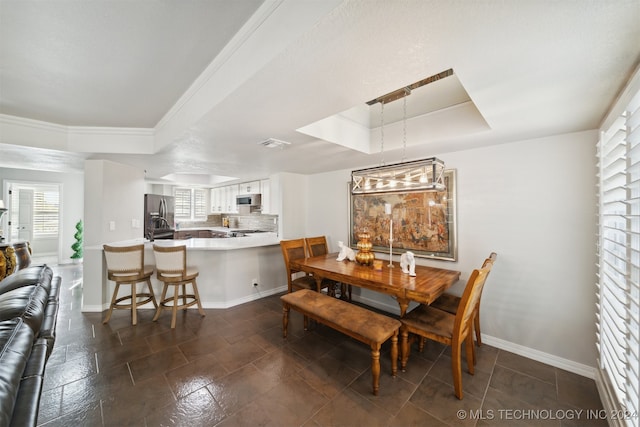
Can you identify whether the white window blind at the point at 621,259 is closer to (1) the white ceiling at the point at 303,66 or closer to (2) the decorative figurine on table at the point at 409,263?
(1) the white ceiling at the point at 303,66

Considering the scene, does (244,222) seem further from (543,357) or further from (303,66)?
(543,357)

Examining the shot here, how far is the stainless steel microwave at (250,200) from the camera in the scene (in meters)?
5.30

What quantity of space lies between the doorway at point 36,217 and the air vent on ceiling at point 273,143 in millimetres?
6692

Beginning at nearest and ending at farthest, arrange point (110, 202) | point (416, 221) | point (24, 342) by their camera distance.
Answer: point (24, 342), point (416, 221), point (110, 202)

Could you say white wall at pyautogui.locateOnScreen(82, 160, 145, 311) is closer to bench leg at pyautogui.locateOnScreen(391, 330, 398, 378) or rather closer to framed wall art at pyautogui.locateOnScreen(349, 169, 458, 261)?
framed wall art at pyautogui.locateOnScreen(349, 169, 458, 261)

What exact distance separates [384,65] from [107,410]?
285cm

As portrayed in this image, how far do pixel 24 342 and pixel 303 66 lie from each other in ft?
5.93

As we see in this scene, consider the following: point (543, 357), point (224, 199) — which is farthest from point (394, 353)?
point (224, 199)

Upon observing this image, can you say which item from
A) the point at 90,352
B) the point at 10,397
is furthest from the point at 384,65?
the point at 90,352

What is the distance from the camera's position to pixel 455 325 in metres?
1.79

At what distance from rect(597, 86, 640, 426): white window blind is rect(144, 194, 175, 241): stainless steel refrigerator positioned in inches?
216

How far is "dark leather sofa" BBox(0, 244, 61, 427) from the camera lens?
78 cm

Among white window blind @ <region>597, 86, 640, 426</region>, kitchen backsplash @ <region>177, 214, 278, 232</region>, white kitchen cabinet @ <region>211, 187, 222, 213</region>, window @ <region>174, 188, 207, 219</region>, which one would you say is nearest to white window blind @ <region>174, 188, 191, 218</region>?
window @ <region>174, 188, 207, 219</region>

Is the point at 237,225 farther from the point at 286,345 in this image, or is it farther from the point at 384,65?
the point at 384,65
